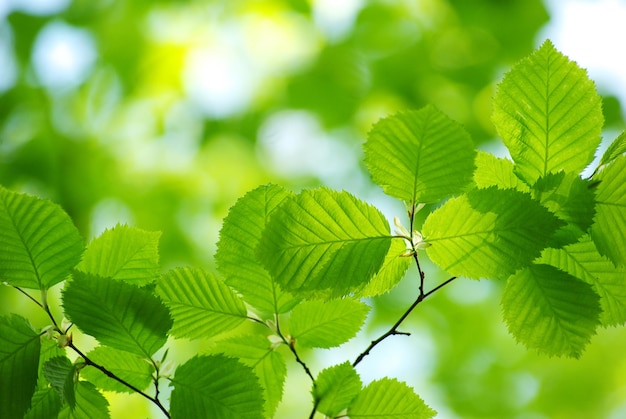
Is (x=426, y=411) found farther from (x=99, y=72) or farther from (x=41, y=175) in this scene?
(x=99, y=72)

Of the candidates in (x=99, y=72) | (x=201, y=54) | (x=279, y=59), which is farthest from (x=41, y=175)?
(x=279, y=59)

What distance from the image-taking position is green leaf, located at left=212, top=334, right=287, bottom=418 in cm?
46

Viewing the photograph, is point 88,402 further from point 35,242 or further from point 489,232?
point 489,232

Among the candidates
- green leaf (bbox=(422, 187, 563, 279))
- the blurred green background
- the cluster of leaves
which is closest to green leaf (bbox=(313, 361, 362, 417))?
the cluster of leaves

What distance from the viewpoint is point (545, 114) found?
407mm

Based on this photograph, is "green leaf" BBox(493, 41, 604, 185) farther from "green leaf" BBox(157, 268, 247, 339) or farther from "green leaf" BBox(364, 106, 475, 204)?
"green leaf" BBox(157, 268, 247, 339)

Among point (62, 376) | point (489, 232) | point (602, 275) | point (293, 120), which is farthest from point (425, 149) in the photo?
point (293, 120)

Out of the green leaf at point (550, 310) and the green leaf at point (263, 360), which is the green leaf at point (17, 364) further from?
the green leaf at point (550, 310)

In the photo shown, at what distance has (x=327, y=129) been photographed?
3.56m

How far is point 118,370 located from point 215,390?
3.9 inches

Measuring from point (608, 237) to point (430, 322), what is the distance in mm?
3358

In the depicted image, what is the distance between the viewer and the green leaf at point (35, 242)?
0.40 meters

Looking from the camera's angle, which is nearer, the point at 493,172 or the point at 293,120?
the point at 493,172

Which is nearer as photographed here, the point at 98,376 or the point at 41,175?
the point at 98,376
